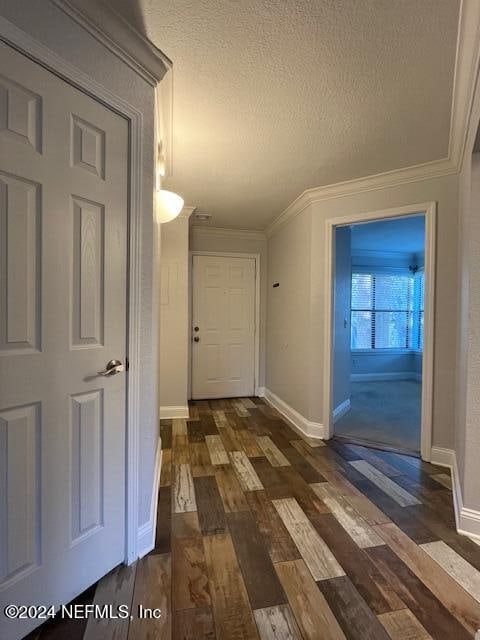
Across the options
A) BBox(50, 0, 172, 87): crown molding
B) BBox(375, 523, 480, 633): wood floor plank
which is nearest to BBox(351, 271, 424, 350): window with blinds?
BBox(375, 523, 480, 633): wood floor plank

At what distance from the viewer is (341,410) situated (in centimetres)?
393

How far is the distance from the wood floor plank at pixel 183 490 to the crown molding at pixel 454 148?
8.72 feet

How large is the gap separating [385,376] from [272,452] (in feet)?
14.4

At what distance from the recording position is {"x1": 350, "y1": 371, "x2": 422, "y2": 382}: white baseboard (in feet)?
20.3

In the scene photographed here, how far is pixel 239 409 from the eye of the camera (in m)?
4.08

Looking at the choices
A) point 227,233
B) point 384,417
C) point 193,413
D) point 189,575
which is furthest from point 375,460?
point 227,233

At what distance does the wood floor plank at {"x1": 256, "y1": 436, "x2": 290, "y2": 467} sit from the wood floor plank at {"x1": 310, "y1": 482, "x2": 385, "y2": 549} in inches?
15.2

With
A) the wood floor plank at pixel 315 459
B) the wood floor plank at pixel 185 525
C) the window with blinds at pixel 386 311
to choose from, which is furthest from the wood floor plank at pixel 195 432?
the window with blinds at pixel 386 311

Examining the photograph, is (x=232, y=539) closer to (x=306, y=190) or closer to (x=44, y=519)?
(x=44, y=519)

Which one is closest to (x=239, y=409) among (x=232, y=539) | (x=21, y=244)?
(x=232, y=539)

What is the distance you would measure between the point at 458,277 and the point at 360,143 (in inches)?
47.4

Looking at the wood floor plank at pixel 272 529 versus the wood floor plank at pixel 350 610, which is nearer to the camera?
the wood floor plank at pixel 350 610

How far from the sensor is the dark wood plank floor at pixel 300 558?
3.97ft

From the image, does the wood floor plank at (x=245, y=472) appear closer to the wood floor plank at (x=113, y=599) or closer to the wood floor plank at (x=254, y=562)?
the wood floor plank at (x=254, y=562)
